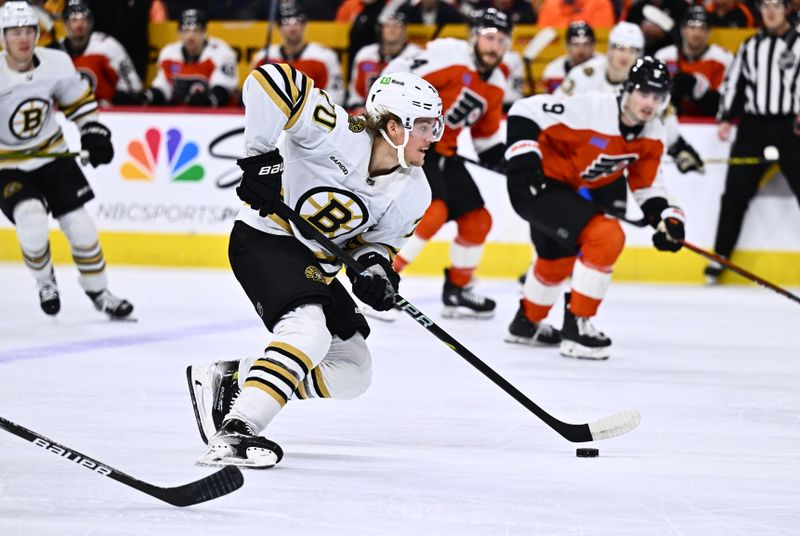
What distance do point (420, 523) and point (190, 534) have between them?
438mm

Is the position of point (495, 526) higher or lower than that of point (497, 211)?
higher

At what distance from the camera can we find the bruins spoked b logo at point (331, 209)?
3.03m

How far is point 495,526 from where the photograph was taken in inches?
93.6

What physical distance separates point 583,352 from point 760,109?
10.0 feet

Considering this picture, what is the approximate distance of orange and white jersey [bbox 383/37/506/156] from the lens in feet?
18.7

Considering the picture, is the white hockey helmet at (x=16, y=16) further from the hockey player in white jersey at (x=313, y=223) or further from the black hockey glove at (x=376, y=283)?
the black hockey glove at (x=376, y=283)

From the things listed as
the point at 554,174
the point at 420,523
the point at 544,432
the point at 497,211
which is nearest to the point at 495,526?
the point at 420,523

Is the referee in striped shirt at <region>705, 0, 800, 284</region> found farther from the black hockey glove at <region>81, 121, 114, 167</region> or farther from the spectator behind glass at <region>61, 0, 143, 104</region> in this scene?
the spectator behind glass at <region>61, 0, 143, 104</region>

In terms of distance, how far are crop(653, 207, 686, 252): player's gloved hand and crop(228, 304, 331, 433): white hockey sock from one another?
2.17 m

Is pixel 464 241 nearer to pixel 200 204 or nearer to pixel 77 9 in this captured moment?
pixel 200 204

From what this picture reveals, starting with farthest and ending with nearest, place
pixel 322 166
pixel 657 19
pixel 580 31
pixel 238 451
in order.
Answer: pixel 657 19
pixel 580 31
pixel 322 166
pixel 238 451

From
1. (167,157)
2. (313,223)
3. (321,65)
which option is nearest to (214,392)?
(313,223)

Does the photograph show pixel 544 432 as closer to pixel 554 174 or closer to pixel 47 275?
pixel 554 174

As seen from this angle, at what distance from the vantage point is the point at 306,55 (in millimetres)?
7859
